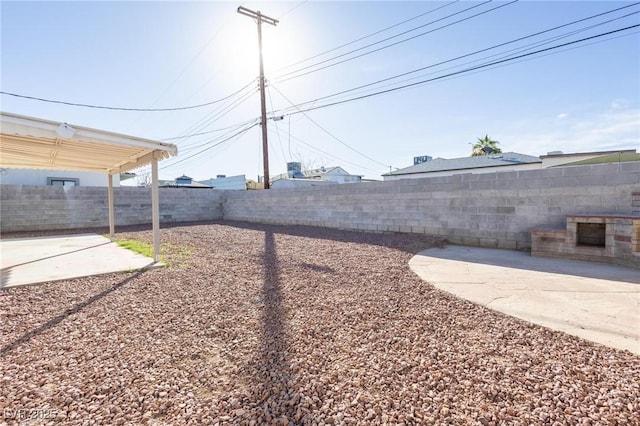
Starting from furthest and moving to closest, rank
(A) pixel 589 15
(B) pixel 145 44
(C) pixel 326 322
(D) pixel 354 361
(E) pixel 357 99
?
(E) pixel 357 99, (B) pixel 145 44, (A) pixel 589 15, (C) pixel 326 322, (D) pixel 354 361

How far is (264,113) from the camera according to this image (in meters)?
13.5

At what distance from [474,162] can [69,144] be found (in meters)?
21.2

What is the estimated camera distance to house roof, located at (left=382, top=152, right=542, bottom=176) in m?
18.5

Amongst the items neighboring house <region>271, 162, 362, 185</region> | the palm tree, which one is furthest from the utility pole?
the palm tree

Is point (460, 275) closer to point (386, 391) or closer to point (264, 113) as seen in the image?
point (386, 391)

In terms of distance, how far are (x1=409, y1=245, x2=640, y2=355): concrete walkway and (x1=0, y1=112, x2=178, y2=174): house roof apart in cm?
516

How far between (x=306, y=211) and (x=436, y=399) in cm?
901

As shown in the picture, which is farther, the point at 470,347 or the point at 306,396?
the point at 470,347

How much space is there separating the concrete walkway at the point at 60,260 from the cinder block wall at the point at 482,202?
5.67 m

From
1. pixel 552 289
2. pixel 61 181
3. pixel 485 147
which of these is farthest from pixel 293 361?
pixel 485 147

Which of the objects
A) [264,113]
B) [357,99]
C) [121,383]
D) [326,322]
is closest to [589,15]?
[357,99]

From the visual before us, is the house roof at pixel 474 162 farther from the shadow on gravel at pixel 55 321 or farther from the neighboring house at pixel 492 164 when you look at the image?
the shadow on gravel at pixel 55 321

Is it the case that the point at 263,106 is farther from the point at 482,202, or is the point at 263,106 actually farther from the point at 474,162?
the point at 474,162

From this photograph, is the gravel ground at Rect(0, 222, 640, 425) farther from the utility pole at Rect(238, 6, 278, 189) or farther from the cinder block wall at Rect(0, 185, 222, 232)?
the utility pole at Rect(238, 6, 278, 189)
